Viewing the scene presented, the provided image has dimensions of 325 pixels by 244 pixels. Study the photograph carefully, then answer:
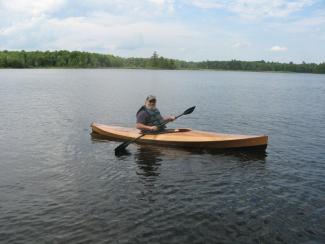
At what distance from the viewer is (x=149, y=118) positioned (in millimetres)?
18391

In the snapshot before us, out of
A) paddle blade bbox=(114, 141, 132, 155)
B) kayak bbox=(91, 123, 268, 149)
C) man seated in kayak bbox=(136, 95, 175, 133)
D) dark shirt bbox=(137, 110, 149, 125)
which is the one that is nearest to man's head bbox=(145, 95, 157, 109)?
man seated in kayak bbox=(136, 95, 175, 133)

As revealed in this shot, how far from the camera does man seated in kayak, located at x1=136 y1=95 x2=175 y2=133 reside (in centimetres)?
1822

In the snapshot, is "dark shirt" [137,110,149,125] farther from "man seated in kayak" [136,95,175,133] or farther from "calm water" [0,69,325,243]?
"calm water" [0,69,325,243]

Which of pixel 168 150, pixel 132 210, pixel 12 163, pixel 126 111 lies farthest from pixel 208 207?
pixel 126 111

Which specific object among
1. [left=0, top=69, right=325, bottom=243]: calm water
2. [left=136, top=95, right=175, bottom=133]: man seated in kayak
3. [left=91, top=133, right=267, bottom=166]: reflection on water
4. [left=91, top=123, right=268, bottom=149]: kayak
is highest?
[left=136, top=95, right=175, bottom=133]: man seated in kayak

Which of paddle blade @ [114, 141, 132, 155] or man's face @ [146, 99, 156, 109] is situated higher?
man's face @ [146, 99, 156, 109]

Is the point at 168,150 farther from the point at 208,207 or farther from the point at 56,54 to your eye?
the point at 56,54

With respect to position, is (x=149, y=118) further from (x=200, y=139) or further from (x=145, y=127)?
(x=200, y=139)

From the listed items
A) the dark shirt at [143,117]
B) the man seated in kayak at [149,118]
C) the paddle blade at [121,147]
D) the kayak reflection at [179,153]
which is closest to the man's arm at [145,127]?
the man seated in kayak at [149,118]

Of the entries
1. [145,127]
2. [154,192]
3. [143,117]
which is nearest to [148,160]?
[145,127]

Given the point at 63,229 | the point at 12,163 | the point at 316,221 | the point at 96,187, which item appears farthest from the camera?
the point at 12,163

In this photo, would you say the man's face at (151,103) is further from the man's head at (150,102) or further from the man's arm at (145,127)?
the man's arm at (145,127)

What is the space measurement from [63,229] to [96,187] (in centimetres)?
316

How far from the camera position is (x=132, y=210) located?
1098 cm
